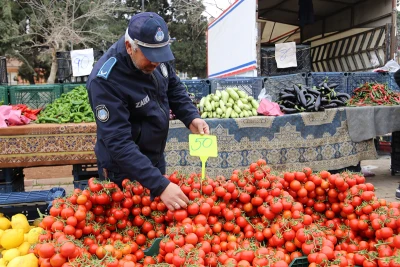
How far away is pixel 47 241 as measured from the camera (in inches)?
63.7

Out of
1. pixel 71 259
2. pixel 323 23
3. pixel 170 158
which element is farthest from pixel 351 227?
pixel 323 23

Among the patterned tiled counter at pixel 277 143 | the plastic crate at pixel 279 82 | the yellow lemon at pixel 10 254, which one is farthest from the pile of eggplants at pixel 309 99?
the yellow lemon at pixel 10 254

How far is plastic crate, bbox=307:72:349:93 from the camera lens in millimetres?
6945

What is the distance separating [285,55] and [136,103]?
647 cm

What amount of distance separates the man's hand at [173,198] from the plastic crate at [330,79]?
574cm

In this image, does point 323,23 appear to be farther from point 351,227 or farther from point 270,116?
point 351,227

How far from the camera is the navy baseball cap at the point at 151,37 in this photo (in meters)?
1.81

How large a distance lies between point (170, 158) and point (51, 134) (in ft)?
5.78

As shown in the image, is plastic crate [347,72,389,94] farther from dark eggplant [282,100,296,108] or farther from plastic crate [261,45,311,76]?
dark eggplant [282,100,296,108]

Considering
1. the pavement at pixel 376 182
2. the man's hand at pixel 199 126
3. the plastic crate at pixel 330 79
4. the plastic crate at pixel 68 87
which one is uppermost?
the plastic crate at pixel 330 79

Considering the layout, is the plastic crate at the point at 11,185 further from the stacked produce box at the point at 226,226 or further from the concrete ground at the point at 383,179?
the concrete ground at the point at 383,179

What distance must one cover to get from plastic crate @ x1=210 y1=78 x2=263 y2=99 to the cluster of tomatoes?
183 inches

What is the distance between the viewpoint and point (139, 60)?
1959 mm

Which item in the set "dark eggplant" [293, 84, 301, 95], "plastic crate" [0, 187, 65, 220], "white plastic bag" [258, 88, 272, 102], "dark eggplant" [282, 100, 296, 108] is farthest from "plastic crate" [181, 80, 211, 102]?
"plastic crate" [0, 187, 65, 220]
